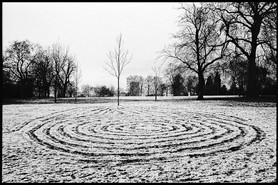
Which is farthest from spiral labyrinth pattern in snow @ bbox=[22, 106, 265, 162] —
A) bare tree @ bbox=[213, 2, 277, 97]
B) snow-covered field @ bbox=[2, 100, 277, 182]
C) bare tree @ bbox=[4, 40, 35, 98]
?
bare tree @ bbox=[4, 40, 35, 98]

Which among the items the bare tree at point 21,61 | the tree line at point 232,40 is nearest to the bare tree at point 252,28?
the tree line at point 232,40

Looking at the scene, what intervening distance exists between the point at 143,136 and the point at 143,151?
73.8 inches

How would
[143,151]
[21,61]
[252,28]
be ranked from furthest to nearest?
[21,61]
[252,28]
[143,151]

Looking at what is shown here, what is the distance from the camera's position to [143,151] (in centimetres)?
716

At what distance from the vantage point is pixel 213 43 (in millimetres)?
26859

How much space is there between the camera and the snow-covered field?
215 inches

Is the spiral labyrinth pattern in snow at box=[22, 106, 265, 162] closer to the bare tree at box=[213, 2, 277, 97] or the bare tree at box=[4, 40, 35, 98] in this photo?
the bare tree at box=[213, 2, 277, 97]

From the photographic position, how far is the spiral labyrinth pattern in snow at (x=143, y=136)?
709 cm

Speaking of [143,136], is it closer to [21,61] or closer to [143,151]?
[143,151]

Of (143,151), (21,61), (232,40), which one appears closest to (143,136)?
(143,151)

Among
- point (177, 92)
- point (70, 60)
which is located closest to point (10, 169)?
point (70, 60)

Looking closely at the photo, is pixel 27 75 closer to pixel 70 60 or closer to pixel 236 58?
pixel 70 60

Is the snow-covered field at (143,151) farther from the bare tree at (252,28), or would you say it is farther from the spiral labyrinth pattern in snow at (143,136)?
the bare tree at (252,28)

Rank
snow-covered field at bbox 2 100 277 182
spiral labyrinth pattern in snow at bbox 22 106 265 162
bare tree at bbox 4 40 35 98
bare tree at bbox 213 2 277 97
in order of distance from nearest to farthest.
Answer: snow-covered field at bbox 2 100 277 182
spiral labyrinth pattern in snow at bbox 22 106 265 162
bare tree at bbox 213 2 277 97
bare tree at bbox 4 40 35 98
